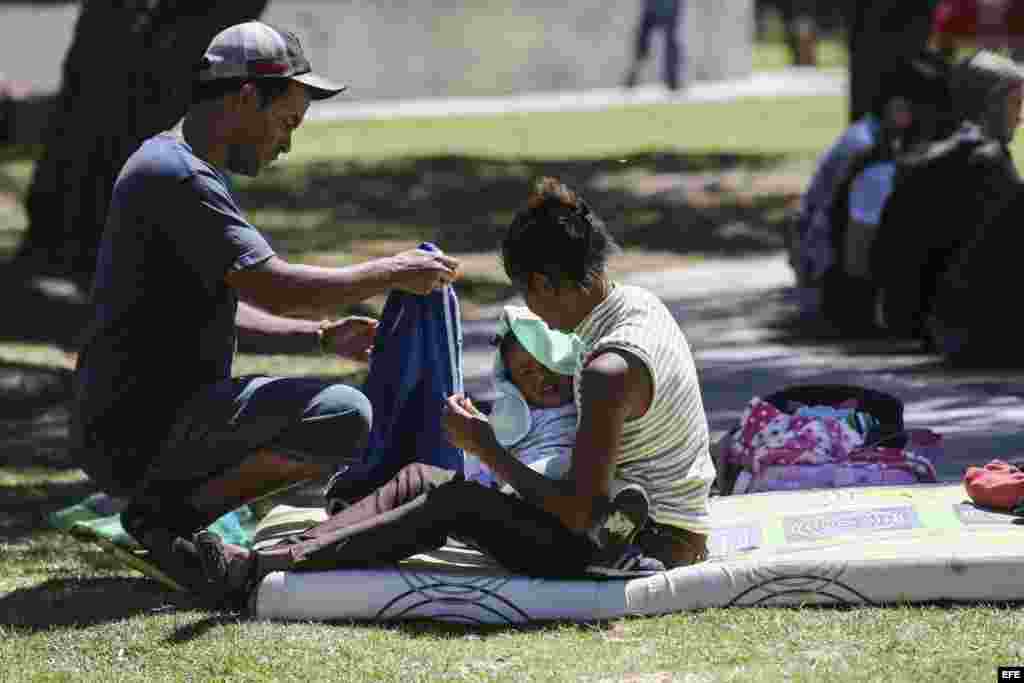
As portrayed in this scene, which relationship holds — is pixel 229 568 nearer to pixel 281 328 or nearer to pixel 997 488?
pixel 281 328

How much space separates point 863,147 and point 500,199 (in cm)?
612

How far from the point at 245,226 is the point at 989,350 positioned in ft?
13.4

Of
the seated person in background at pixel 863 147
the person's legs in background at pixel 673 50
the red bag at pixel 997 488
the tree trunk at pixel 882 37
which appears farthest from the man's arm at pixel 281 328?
the person's legs in background at pixel 673 50

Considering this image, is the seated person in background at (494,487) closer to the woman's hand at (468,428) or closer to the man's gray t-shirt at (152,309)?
the woman's hand at (468,428)

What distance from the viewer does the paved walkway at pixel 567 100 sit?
883 inches

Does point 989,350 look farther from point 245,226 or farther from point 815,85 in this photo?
point 815,85

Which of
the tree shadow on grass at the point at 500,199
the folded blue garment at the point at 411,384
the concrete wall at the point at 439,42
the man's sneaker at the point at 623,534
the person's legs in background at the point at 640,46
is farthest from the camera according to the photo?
the person's legs in background at the point at 640,46

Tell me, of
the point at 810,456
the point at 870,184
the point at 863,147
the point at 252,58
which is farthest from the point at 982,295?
the point at 252,58

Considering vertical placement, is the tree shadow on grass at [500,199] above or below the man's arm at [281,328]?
below

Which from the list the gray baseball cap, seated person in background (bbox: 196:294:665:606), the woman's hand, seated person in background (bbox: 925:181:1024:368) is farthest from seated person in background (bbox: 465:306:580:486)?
seated person in background (bbox: 925:181:1024:368)

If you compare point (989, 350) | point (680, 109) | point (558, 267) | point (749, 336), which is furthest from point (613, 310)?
point (680, 109)

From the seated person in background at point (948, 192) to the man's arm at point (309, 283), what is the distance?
12.2 ft

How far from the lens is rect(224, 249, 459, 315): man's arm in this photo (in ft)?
16.9

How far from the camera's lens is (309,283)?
517 cm
